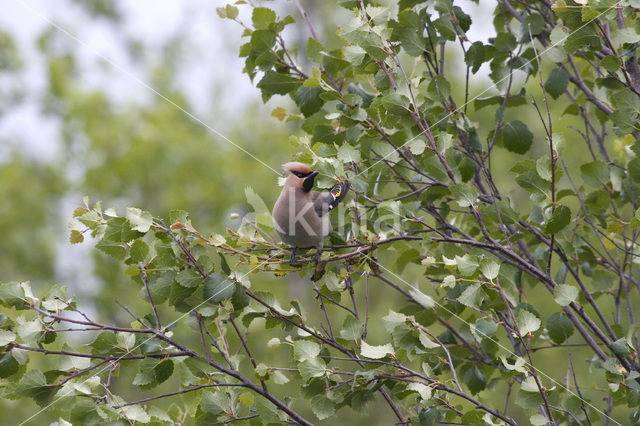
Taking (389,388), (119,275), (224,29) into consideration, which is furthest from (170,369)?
(224,29)

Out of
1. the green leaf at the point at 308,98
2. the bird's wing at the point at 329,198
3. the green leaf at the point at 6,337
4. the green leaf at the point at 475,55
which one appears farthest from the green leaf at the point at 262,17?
the green leaf at the point at 6,337

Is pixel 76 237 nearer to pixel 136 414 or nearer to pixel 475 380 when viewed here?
pixel 136 414

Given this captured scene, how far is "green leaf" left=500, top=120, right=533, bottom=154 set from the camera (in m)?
3.82

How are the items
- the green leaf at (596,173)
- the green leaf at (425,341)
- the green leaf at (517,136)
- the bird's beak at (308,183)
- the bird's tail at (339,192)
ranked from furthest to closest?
1. the bird's beak at (308,183)
2. the green leaf at (517,136)
3. the green leaf at (596,173)
4. the bird's tail at (339,192)
5. the green leaf at (425,341)

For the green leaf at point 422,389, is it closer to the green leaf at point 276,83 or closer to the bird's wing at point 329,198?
the bird's wing at point 329,198

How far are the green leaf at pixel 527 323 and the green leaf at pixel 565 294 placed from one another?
0.42 ft

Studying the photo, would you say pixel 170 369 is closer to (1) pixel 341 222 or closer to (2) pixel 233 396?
(2) pixel 233 396

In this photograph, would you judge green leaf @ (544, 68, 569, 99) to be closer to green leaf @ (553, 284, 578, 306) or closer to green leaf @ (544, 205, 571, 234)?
green leaf @ (544, 205, 571, 234)

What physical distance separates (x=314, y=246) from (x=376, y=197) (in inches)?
18.9

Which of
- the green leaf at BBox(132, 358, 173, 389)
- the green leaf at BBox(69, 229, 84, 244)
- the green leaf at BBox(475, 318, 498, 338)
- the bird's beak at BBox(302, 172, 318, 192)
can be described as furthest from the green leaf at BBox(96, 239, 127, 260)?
the green leaf at BBox(475, 318, 498, 338)

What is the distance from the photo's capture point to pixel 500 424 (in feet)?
10.1

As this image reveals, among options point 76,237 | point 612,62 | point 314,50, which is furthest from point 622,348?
point 76,237

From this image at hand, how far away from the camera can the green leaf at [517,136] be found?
382cm

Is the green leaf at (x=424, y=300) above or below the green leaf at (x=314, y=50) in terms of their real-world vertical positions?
below
